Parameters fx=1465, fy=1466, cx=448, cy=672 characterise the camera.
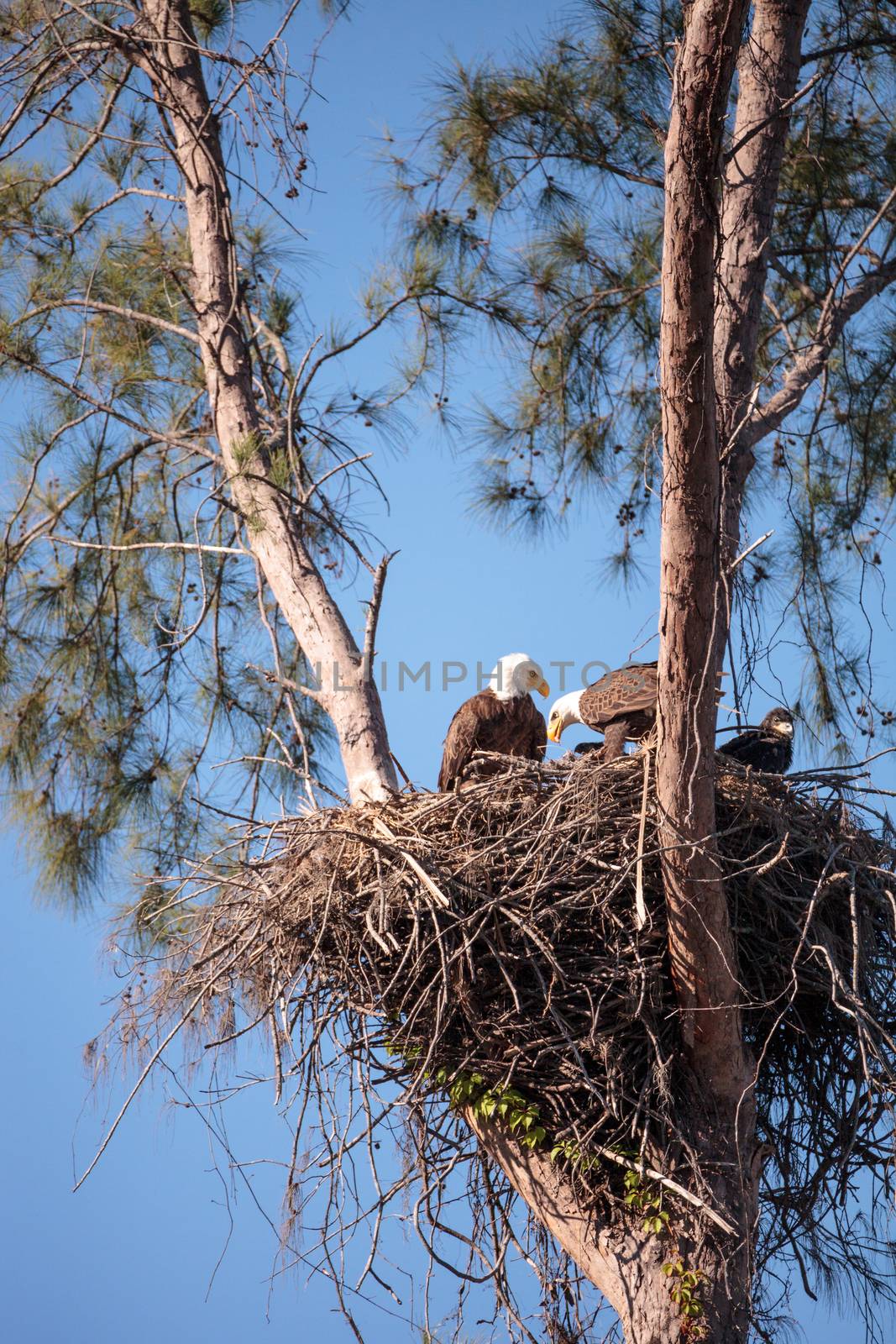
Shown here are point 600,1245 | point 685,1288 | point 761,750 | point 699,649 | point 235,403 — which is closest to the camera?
point 699,649

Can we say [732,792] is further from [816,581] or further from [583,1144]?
[816,581]

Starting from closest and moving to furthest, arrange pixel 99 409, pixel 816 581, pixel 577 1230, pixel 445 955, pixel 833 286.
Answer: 1. pixel 445 955
2. pixel 577 1230
3. pixel 833 286
4. pixel 99 409
5. pixel 816 581

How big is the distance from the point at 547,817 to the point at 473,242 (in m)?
3.00

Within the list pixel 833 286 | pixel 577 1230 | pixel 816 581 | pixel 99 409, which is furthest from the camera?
pixel 816 581

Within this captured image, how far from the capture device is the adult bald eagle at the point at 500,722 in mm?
4605

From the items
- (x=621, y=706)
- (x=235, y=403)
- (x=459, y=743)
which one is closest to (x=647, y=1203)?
(x=621, y=706)

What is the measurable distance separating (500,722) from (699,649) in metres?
1.38

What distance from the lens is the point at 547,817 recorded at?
11.8 feet

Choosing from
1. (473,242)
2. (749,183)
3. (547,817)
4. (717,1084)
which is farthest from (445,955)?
(473,242)

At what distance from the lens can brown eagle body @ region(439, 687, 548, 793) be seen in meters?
4.60

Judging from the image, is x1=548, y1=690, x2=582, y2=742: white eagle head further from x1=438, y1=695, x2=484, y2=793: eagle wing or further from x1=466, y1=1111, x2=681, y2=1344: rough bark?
x1=466, y1=1111, x2=681, y2=1344: rough bark

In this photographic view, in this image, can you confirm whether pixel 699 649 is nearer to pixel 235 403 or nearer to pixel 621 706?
pixel 621 706

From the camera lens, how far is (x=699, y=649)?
333 cm

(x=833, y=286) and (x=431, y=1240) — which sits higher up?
(x=833, y=286)
